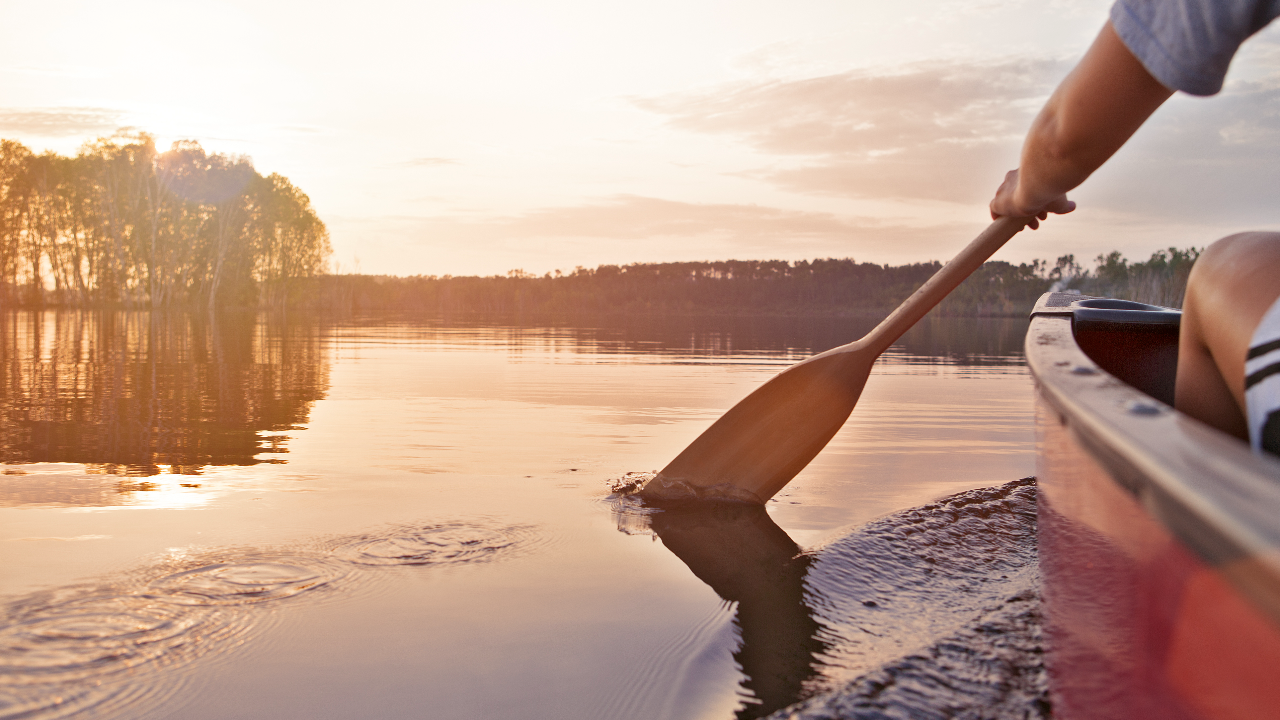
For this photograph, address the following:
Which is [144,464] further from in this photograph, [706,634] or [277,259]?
[277,259]

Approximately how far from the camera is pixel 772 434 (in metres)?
4.20

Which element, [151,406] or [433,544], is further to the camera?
[151,406]

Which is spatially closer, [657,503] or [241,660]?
[241,660]

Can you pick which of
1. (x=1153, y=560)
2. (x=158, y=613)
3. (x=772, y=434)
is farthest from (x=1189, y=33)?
(x=772, y=434)

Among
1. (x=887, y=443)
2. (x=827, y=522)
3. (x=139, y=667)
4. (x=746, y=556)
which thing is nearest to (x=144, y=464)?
(x=139, y=667)

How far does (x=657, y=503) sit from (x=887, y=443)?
2577mm

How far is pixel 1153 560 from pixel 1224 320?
0.44 meters

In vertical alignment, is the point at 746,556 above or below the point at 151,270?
below

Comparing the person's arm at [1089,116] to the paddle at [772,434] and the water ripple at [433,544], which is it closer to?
the water ripple at [433,544]

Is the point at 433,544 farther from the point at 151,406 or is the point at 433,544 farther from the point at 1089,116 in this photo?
the point at 151,406

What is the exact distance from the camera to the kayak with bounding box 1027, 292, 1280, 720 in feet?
2.08

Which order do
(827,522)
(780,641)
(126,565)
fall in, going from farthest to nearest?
(827,522) → (126,565) → (780,641)

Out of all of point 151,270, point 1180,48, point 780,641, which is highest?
point 151,270

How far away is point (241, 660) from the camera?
215 centimetres
